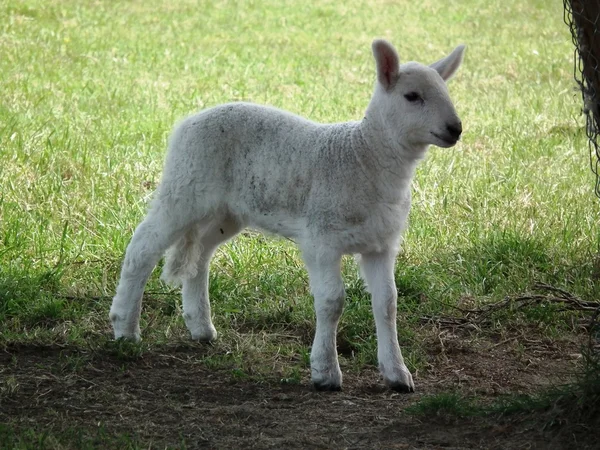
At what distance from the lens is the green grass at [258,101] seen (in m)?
6.18

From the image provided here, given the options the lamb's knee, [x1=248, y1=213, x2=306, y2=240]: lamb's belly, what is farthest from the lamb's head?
the lamb's knee

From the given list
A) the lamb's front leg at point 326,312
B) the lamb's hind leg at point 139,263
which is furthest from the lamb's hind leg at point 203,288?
the lamb's front leg at point 326,312

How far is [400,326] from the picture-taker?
6023 millimetres

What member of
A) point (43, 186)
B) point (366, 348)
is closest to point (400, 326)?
point (366, 348)

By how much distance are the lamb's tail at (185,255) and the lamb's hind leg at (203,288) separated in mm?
63

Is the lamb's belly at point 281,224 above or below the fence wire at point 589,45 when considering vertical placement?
below

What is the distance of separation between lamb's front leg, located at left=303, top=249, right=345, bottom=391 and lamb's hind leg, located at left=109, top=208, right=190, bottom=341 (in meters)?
0.84

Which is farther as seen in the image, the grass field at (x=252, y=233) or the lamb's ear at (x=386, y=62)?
the grass field at (x=252, y=233)

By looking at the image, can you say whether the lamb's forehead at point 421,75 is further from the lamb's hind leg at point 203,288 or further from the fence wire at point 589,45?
the lamb's hind leg at point 203,288

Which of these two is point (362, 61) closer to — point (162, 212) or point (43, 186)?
point (43, 186)

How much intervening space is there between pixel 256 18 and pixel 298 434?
11669 mm

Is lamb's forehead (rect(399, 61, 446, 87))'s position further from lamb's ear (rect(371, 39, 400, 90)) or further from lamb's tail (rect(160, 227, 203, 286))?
lamb's tail (rect(160, 227, 203, 286))

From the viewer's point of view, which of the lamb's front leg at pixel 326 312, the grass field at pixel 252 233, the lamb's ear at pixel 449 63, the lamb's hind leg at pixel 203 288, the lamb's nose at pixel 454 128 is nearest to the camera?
the lamb's nose at pixel 454 128

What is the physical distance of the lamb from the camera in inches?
197
